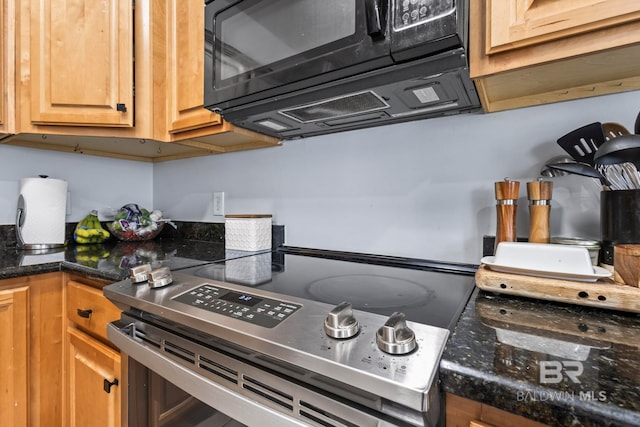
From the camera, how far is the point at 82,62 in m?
1.12

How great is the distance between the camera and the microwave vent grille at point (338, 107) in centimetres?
81

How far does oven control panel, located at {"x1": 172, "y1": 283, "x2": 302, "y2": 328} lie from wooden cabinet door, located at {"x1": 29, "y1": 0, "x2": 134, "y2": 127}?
0.86 m

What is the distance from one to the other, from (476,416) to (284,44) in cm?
87

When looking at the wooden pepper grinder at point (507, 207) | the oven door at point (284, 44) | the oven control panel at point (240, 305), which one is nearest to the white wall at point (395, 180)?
the wooden pepper grinder at point (507, 207)

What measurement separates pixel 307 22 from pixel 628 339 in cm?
87

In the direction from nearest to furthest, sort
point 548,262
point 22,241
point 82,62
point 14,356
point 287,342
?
point 287,342 → point 548,262 → point 14,356 → point 82,62 → point 22,241

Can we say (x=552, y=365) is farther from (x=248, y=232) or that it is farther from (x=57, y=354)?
(x=57, y=354)

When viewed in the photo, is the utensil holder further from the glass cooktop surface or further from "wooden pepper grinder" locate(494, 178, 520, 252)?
the glass cooktop surface

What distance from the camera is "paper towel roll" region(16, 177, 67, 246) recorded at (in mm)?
1234

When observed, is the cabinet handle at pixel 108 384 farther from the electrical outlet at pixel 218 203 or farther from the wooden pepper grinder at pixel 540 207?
the wooden pepper grinder at pixel 540 207

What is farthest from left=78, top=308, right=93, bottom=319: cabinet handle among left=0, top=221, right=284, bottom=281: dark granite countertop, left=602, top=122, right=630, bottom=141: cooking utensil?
left=602, top=122, right=630, bottom=141: cooking utensil

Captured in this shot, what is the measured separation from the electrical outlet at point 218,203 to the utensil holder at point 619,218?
140 cm

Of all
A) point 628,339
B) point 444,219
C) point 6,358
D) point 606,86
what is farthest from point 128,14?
point 628,339

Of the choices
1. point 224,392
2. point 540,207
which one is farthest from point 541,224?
point 224,392
